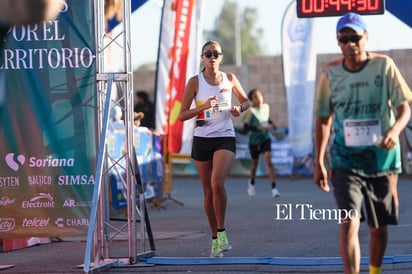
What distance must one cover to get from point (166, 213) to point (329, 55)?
14.0 metres

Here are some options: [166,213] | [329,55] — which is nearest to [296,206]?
[166,213]

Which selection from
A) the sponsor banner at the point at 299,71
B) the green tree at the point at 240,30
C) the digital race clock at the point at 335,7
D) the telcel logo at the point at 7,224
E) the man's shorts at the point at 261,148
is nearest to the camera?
the telcel logo at the point at 7,224

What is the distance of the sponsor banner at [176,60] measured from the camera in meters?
16.0

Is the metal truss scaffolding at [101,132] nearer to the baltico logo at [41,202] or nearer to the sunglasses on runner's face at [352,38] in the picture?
the baltico logo at [41,202]

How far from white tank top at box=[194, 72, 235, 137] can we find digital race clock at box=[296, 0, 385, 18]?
4.87 ft

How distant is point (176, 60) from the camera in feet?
52.5

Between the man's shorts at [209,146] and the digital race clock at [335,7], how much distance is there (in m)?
1.78

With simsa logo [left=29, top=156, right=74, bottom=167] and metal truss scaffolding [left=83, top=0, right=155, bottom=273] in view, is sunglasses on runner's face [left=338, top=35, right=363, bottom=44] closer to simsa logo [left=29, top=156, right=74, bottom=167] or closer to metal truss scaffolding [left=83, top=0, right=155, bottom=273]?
metal truss scaffolding [left=83, top=0, right=155, bottom=273]

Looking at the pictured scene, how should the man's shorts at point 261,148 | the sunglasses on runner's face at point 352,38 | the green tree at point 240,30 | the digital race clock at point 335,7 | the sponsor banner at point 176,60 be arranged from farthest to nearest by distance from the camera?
the green tree at point 240,30 < the man's shorts at point 261,148 < the sponsor banner at point 176,60 < the digital race clock at point 335,7 < the sunglasses on runner's face at point 352,38

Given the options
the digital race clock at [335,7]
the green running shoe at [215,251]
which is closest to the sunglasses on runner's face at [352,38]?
the green running shoe at [215,251]

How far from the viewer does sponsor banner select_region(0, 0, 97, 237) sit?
8.80m

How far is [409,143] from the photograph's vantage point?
23.3m

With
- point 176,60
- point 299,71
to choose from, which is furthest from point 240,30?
point 176,60

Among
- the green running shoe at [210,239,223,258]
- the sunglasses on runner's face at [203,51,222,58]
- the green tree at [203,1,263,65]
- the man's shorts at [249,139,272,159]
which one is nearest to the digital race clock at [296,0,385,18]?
the sunglasses on runner's face at [203,51,222,58]
